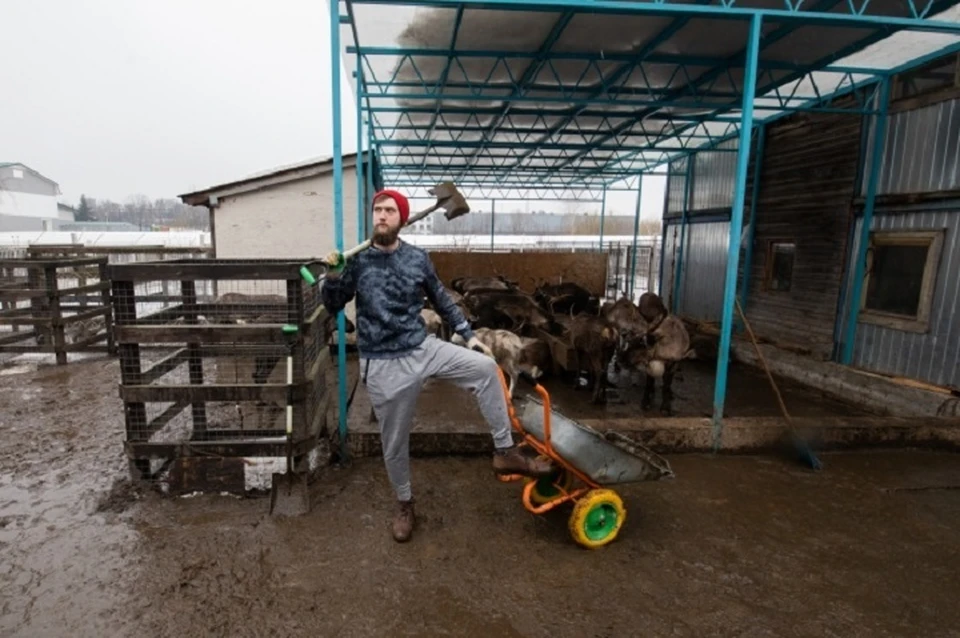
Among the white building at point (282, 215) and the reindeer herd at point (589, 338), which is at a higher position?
the white building at point (282, 215)

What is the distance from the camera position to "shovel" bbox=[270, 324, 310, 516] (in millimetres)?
3805

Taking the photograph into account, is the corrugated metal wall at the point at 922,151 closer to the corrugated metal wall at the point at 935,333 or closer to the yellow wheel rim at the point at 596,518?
the corrugated metal wall at the point at 935,333

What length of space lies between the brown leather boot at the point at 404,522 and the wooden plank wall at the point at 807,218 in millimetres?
7492

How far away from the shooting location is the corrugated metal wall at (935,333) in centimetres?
628

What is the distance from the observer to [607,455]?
3.41 m

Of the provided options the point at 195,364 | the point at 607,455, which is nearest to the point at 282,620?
the point at 607,455

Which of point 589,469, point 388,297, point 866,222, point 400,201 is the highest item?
point 866,222

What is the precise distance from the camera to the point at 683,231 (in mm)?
13141

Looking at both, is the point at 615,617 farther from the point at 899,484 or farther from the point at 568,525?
the point at 899,484

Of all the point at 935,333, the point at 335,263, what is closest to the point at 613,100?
the point at 935,333

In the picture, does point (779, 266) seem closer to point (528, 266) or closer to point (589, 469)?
point (528, 266)

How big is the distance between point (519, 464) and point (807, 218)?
7986mm

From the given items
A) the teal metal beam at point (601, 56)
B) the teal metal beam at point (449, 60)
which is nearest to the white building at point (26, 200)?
the teal metal beam at point (449, 60)

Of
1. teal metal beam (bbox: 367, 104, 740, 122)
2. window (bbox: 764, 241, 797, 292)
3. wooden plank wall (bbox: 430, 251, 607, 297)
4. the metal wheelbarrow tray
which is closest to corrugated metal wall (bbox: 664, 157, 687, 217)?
wooden plank wall (bbox: 430, 251, 607, 297)
